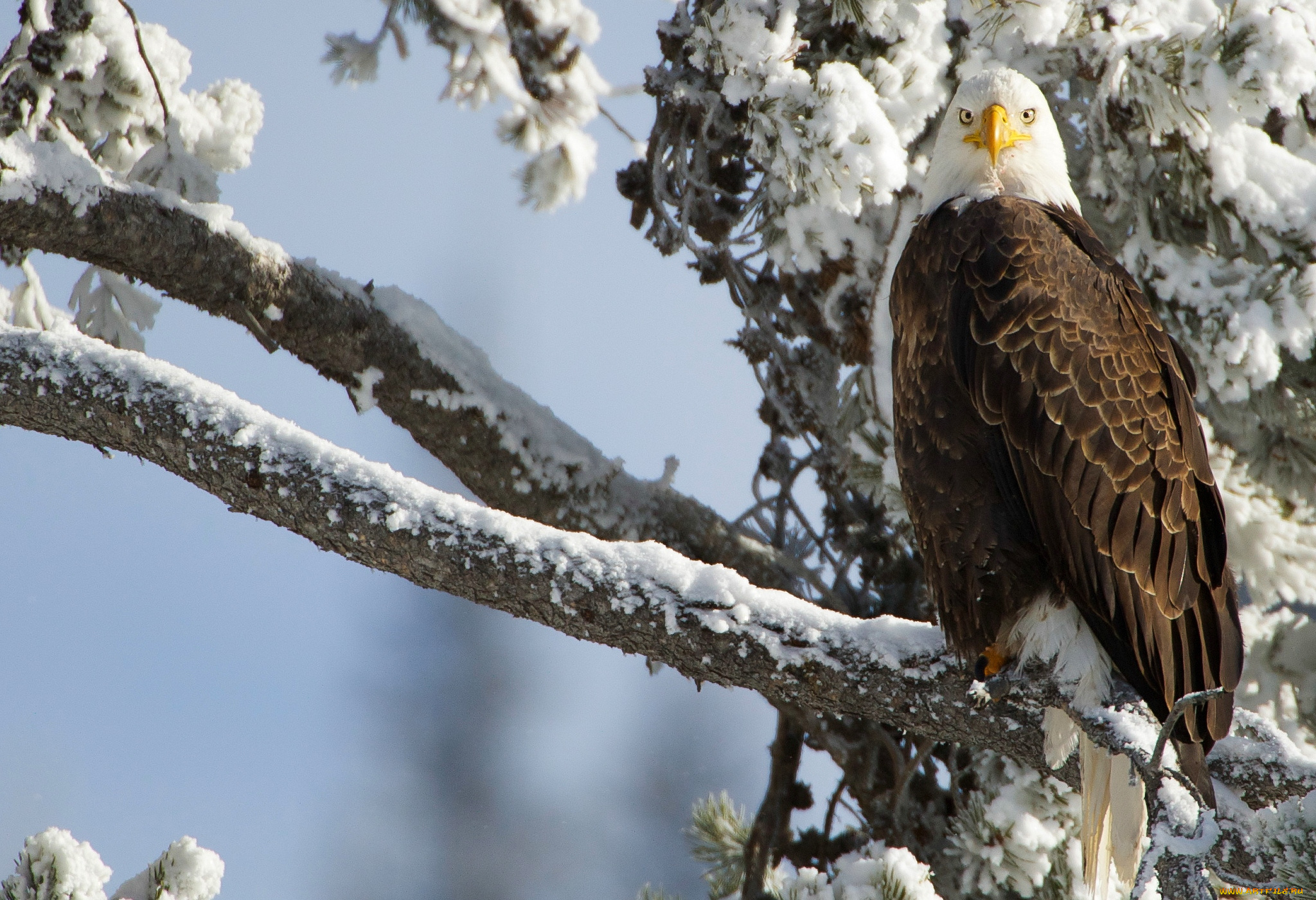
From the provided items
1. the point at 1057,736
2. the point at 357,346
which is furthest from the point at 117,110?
the point at 1057,736

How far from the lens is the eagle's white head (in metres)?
2.57

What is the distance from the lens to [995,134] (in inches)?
100

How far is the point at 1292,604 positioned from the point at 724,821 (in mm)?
2039

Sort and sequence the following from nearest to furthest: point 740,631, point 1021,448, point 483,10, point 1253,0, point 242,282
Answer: point 740,631 → point 1021,448 → point 1253,0 → point 242,282 → point 483,10

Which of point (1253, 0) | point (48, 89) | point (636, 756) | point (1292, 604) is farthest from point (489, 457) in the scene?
point (636, 756)

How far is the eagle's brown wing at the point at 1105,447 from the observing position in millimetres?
2041

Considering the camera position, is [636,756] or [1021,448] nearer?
[1021,448]

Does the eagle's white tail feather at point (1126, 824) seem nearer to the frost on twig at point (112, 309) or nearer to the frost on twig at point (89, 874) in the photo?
Result: the frost on twig at point (89, 874)

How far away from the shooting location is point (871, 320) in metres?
3.07

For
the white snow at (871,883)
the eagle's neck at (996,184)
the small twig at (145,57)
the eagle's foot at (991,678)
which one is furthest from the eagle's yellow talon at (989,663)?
the small twig at (145,57)

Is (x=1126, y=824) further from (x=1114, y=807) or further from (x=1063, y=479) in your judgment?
(x=1063, y=479)

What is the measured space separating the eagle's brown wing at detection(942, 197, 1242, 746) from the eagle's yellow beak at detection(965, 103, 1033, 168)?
1.15ft

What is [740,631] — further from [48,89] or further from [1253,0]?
[48,89]

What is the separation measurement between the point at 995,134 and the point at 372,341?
1745 mm
